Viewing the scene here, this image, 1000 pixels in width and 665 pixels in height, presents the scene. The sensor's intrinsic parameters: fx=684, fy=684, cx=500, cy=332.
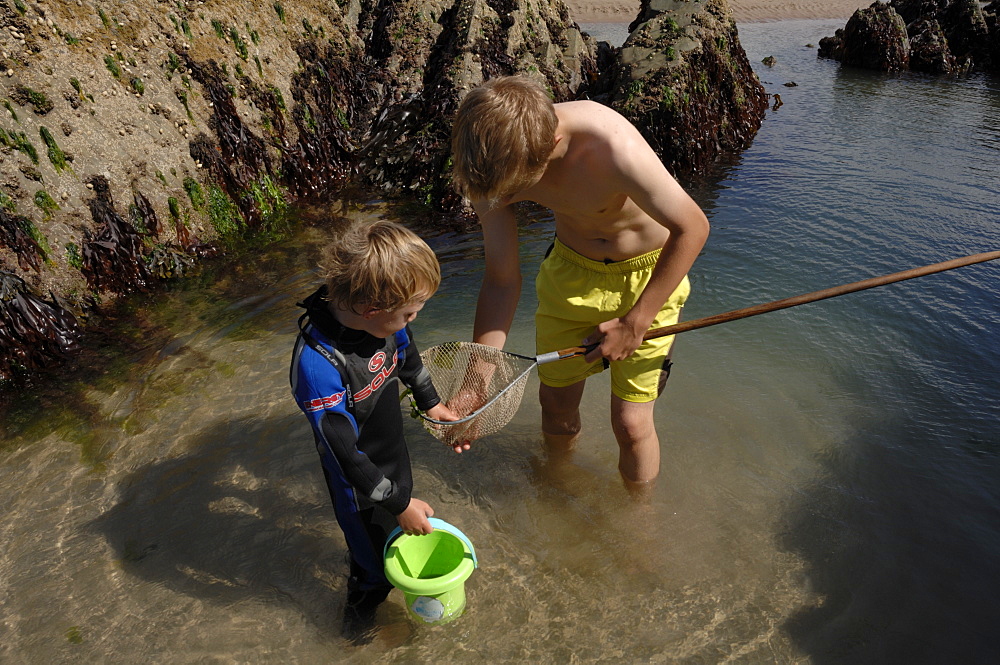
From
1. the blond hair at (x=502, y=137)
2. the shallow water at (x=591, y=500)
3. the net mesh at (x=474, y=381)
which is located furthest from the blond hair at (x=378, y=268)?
the shallow water at (x=591, y=500)

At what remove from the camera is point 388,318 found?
260 cm

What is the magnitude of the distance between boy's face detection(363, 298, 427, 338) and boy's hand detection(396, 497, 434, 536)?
2.42 ft

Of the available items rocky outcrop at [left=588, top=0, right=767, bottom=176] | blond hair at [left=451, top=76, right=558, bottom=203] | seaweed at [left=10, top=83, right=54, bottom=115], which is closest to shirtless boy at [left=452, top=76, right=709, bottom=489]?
blond hair at [left=451, top=76, right=558, bottom=203]

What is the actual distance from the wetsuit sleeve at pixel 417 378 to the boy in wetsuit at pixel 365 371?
0.02m

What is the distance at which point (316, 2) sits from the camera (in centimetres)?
998

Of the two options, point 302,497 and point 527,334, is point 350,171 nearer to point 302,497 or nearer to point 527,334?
point 527,334

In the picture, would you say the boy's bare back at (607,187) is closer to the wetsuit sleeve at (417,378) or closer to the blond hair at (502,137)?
the blond hair at (502,137)

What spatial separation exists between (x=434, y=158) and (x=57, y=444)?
5.32m

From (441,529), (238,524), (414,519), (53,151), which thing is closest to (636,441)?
(441,529)

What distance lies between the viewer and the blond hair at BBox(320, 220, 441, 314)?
96.7 inches

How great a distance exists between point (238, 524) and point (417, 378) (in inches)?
60.8

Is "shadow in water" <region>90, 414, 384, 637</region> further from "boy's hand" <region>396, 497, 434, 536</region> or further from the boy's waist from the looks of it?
the boy's waist

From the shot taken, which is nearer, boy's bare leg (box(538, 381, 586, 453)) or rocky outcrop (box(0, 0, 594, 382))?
boy's bare leg (box(538, 381, 586, 453))

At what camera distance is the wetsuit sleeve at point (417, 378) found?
3100mm
